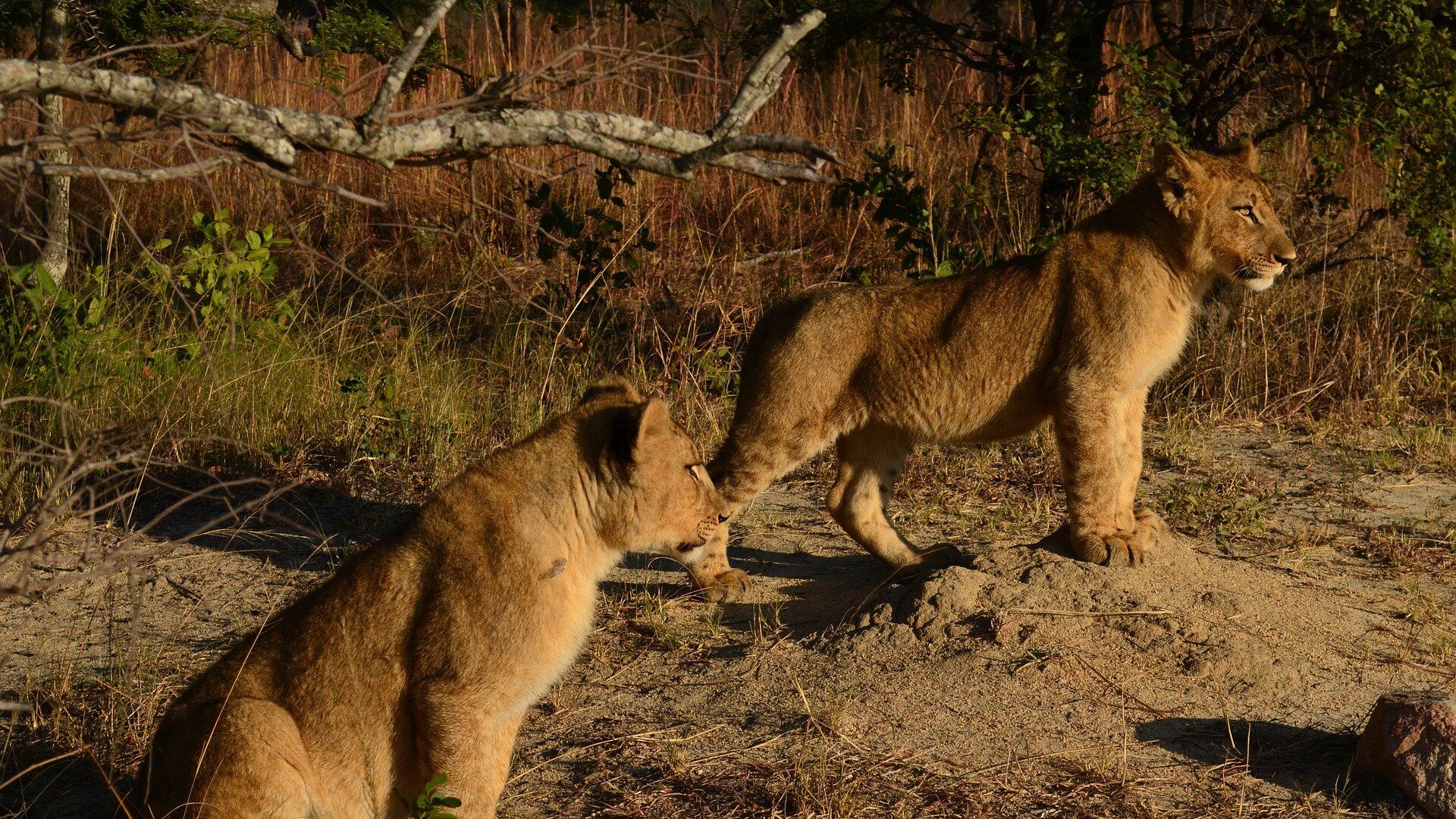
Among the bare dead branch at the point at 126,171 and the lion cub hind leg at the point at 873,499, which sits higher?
the bare dead branch at the point at 126,171

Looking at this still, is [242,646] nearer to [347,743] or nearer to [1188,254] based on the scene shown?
[347,743]

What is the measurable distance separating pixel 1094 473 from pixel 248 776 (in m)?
3.83

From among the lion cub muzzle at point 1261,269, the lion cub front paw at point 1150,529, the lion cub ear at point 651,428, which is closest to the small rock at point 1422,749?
the lion cub front paw at point 1150,529

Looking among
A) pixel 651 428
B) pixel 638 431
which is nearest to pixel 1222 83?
pixel 651 428

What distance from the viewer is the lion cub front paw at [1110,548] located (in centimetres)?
623

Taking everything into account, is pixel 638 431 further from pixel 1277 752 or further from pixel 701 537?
pixel 1277 752

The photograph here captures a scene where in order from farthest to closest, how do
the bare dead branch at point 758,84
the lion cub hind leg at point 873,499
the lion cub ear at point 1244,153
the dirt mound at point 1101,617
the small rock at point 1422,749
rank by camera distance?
the lion cub ear at point 1244,153 < the lion cub hind leg at point 873,499 < the dirt mound at point 1101,617 < the small rock at point 1422,749 < the bare dead branch at point 758,84

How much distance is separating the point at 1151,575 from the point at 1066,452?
669 mm

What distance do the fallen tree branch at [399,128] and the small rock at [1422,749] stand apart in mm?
2740

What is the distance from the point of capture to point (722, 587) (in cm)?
664

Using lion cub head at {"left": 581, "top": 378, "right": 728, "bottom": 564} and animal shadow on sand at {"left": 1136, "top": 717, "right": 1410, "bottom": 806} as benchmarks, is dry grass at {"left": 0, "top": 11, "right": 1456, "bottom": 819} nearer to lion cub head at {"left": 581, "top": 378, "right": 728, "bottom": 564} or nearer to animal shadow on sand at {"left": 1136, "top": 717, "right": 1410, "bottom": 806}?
animal shadow on sand at {"left": 1136, "top": 717, "right": 1410, "bottom": 806}

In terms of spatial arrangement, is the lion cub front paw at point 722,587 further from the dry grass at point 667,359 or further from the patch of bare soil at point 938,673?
the dry grass at point 667,359

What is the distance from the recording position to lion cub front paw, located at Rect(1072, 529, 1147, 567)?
6230mm

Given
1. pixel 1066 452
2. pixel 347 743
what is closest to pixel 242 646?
pixel 347 743
